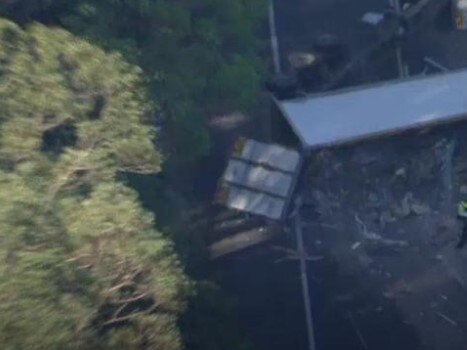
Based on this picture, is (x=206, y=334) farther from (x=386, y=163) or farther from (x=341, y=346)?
(x=386, y=163)

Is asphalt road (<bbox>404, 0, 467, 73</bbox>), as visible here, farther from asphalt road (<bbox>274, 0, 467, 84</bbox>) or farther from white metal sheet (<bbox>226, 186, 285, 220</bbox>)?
white metal sheet (<bbox>226, 186, 285, 220</bbox>)

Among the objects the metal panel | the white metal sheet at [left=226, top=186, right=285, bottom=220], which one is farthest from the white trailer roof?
the white metal sheet at [left=226, top=186, right=285, bottom=220]

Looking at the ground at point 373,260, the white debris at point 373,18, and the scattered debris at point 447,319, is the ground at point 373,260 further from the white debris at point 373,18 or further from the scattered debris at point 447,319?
the white debris at point 373,18

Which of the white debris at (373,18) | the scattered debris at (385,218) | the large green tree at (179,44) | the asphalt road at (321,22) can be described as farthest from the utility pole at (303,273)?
the white debris at (373,18)

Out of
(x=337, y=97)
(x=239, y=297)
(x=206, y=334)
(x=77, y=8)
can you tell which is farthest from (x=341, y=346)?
(x=77, y=8)

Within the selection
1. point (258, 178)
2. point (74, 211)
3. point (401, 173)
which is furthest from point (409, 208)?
point (74, 211)

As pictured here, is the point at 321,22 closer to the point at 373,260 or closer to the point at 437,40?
the point at 437,40
